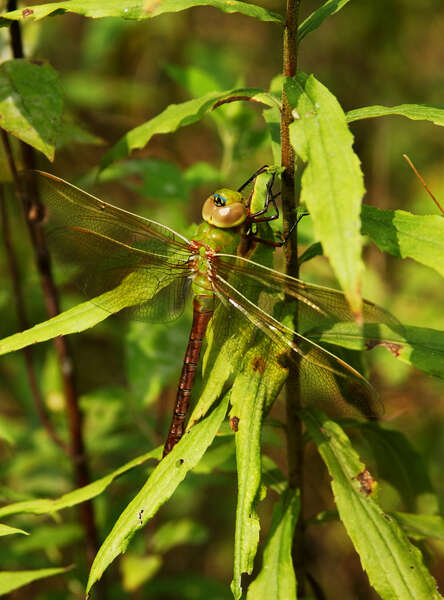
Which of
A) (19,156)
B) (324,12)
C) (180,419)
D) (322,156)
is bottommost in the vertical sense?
(180,419)

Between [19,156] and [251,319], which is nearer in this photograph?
[251,319]

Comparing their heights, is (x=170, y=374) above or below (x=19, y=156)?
below

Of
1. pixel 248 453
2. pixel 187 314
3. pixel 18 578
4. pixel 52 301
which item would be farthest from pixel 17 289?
pixel 248 453

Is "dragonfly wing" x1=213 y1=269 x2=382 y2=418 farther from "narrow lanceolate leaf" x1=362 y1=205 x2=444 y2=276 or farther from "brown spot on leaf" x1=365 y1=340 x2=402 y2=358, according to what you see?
"narrow lanceolate leaf" x1=362 y1=205 x2=444 y2=276

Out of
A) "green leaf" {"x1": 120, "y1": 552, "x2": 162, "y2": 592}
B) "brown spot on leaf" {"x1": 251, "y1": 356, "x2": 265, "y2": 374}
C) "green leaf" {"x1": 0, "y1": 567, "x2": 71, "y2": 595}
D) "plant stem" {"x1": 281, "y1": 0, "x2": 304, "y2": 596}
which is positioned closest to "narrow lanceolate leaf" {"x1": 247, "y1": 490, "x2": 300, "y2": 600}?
"plant stem" {"x1": 281, "y1": 0, "x2": 304, "y2": 596}

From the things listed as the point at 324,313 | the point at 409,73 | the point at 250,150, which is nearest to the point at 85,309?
the point at 324,313

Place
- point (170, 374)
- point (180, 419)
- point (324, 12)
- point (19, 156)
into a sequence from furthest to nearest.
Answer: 1. point (170, 374)
2. point (19, 156)
3. point (180, 419)
4. point (324, 12)

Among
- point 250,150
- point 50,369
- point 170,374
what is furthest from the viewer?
point 50,369

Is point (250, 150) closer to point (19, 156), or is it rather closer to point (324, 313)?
point (19, 156)
